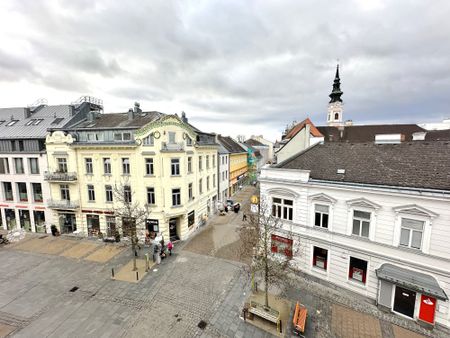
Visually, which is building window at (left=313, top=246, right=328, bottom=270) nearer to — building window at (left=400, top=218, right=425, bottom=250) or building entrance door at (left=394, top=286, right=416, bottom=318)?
building entrance door at (left=394, top=286, right=416, bottom=318)

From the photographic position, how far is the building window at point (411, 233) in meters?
10.7

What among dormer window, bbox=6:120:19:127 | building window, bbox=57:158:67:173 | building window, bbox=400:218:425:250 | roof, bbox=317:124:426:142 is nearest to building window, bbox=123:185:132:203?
building window, bbox=57:158:67:173

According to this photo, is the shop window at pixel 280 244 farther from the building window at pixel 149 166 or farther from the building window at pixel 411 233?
the building window at pixel 149 166

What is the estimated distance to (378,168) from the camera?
12875 millimetres

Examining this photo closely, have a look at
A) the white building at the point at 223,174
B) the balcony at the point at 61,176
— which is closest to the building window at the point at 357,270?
the white building at the point at 223,174

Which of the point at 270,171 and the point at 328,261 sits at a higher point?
the point at 270,171

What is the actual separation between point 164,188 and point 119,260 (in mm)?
6951

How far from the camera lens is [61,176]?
20.4 meters

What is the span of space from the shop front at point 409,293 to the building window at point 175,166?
16.4m

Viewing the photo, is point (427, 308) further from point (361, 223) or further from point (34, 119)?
point (34, 119)

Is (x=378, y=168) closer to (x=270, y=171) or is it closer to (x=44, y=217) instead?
(x=270, y=171)

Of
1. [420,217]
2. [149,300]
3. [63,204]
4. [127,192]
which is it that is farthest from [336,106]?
[63,204]

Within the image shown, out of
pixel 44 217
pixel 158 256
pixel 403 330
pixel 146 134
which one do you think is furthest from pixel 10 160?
pixel 403 330

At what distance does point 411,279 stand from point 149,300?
14.7 m
